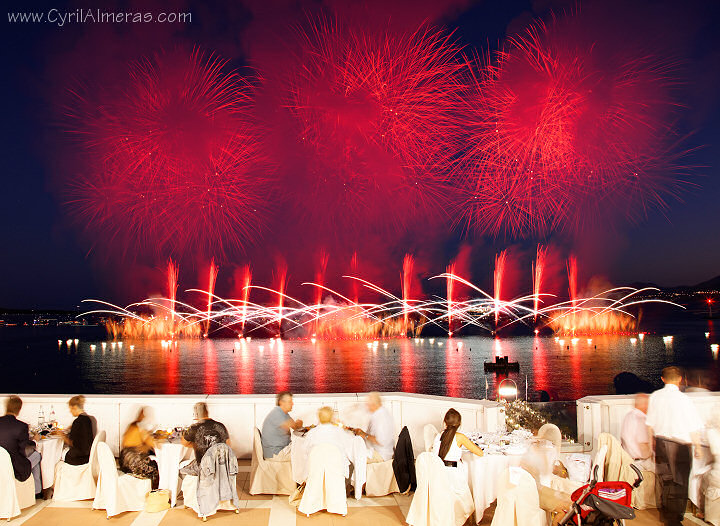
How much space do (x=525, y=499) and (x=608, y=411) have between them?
2689 millimetres

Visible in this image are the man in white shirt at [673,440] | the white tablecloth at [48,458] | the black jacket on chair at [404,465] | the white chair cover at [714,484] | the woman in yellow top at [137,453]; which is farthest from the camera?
the black jacket on chair at [404,465]

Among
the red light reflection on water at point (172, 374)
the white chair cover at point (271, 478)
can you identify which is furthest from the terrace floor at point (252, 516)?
the red light reflection on water at point (172, 374)

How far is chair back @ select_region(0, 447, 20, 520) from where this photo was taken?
568 cm

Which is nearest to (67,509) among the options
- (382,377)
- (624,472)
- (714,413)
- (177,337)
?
(624,472)

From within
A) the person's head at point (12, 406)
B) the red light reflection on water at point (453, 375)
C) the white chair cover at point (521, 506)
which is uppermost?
the person's head at point (12, 406)

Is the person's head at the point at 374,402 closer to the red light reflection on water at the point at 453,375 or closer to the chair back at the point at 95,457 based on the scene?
the chair back at the point at 95,457

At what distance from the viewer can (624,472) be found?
5.61 meters

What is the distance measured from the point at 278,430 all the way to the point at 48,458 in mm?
2521

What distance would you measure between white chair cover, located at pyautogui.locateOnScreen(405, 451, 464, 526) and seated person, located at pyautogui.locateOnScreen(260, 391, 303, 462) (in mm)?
1824

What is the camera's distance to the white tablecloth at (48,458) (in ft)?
20.7

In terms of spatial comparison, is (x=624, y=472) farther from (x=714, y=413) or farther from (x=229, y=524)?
(x=229, y=524)

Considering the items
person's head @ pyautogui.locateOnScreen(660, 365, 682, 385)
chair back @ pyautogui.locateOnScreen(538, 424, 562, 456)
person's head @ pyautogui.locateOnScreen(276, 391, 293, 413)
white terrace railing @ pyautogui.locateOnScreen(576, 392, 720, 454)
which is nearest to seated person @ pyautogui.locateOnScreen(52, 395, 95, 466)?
person's head @ pyautogui.locateOnScreen(276, 391, 293, 413)

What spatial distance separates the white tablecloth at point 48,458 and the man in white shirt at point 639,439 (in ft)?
20.2

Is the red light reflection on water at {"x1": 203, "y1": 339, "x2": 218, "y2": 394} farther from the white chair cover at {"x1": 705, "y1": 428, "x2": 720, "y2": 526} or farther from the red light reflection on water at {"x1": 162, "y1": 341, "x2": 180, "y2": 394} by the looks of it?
the white chair cover at {"x1": 705, "y1": 428, "x2": 720, "y2": 526}
